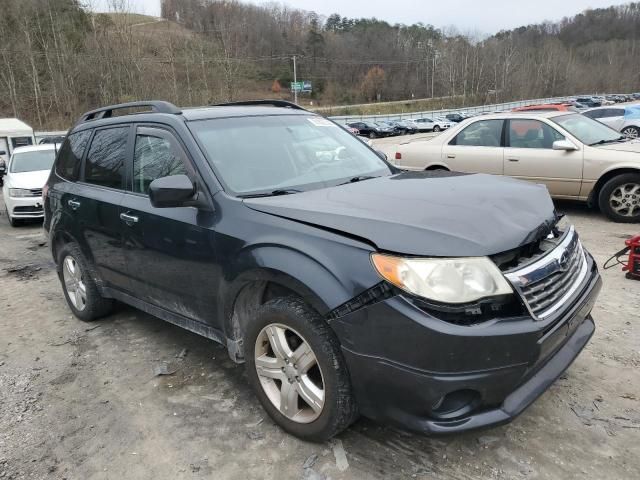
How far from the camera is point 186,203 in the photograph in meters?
2.94

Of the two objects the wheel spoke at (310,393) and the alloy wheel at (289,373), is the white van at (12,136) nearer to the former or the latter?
the alloy wheel at (289,373)

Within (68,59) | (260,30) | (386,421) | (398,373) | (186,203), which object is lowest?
(386,421)

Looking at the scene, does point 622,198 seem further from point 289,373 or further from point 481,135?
point 289,373

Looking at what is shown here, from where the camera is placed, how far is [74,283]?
15.1 ft

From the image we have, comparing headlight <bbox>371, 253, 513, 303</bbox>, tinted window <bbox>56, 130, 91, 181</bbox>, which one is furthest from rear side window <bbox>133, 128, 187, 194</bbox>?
headlight <bbox>371, 253, 513, 303</bbox>

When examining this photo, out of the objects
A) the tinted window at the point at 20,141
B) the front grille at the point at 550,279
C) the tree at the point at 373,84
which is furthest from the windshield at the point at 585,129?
the tree at the point at 373,84

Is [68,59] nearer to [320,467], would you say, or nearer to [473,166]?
[473,166]

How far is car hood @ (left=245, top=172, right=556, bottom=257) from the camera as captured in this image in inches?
86.9

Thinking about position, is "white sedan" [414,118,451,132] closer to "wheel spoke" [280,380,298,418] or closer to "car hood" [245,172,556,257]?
"car hood" [245,172,556,257]

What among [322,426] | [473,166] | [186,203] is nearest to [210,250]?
[186,203]

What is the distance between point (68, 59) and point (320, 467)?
5728 cm

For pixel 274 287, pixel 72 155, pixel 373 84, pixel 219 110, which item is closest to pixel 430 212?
pixel 274 287

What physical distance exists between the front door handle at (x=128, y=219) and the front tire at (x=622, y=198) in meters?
6.48

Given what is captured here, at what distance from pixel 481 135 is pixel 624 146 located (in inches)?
80.2
